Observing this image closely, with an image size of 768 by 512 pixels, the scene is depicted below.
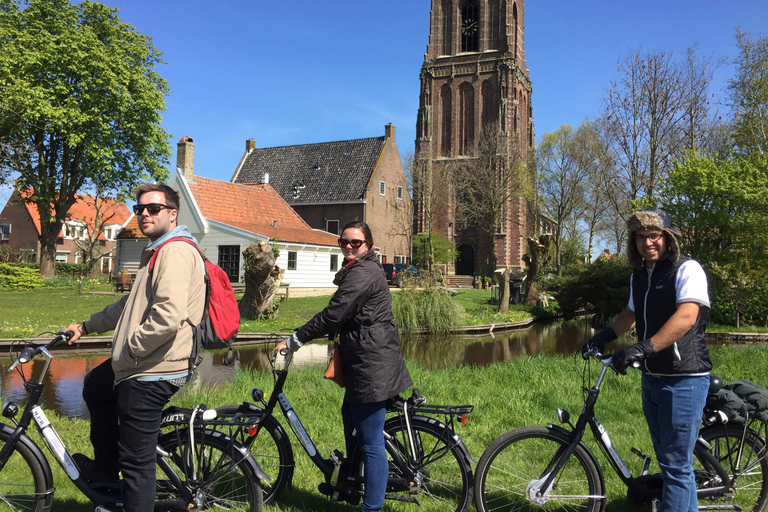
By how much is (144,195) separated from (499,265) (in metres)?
46.3

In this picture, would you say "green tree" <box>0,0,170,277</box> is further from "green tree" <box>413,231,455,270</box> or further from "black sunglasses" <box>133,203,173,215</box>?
"black sunglasses" <box>133,203,173,215</box>

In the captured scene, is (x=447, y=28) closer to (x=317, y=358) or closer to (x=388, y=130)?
(x=388, y=130)

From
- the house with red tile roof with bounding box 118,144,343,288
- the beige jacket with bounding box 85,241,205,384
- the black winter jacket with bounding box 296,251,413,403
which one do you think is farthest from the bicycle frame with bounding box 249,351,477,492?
the house with red tile roof with bounding box 118,144,343,288

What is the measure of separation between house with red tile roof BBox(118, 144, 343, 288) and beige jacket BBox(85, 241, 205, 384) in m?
23.2

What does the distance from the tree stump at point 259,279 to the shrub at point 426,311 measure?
3919 mm

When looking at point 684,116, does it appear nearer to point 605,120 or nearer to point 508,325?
point 605,120

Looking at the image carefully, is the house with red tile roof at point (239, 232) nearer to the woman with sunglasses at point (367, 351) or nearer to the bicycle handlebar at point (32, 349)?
the bicycle handlebar at point (32, 349)

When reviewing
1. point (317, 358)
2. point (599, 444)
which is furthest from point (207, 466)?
point (317, 358)

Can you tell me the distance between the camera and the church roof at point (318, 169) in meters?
42.1

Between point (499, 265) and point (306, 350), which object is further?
point (499, 265)

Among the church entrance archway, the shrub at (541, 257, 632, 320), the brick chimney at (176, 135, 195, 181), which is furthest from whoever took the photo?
the church entrance archway

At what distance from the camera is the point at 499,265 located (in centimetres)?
4797

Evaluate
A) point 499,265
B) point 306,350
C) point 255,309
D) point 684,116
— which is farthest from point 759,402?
point 499,265

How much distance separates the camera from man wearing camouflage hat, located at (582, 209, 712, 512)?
3.04 metres
